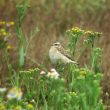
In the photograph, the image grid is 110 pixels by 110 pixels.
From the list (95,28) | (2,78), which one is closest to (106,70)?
(2,78)

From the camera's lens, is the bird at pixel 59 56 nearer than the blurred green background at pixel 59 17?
Yes

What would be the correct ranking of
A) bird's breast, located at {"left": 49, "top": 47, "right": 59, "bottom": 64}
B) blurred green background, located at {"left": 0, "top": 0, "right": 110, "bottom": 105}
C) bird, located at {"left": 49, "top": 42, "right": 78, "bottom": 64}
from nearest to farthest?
bird, located at {"left": 49, "top": 42, "right": 78, "bottom": 64} < bird's breast, located at {"left": 49, "top": 47, "right": 59, "bottom": 64} < blurred green background, located at {"left": 0, "top": 0, "right": 110, "bottom": 105}

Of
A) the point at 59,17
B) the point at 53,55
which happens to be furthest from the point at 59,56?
the point at 59,17

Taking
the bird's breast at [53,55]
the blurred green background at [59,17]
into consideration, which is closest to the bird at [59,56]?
the bird's breast at [53,55]

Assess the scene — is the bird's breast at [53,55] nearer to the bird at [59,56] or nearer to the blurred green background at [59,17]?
the bird at [59,56]

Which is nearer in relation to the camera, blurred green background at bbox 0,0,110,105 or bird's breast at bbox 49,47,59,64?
bird's breast at bbox 49,47,59,64

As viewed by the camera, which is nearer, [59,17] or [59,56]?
[59,56]

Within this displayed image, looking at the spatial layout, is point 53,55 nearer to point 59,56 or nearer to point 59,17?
point 59,56

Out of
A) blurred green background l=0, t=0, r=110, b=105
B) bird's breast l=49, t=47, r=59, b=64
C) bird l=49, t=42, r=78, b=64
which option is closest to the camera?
bird l=49, t=42, r=78, b=64

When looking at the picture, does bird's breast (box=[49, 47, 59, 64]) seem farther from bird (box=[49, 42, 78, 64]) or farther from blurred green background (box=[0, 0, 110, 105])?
blurred green background (box=[0, 0, 110, 105])

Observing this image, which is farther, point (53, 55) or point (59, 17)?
point (59, 17)

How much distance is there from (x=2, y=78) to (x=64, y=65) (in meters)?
2.46

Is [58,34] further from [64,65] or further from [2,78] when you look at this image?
[64,65]

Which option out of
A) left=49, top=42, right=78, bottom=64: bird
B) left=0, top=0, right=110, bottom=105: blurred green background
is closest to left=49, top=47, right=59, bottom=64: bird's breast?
left=49, top=42, right=78, bottom=64: bird
